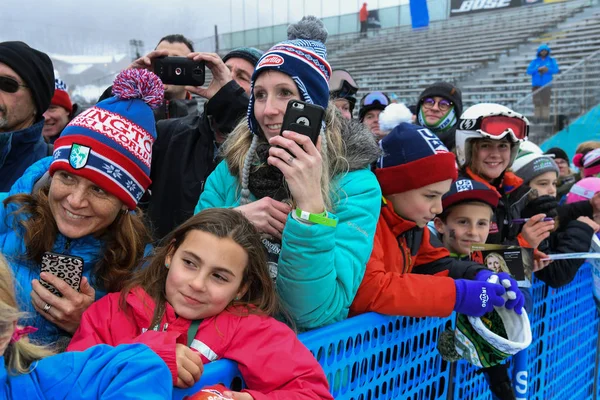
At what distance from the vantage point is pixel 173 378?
1.21 meters

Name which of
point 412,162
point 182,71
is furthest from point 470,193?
point 182,71

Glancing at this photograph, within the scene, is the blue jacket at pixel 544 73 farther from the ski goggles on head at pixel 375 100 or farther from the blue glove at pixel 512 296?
the blue glove at pixel 512 296

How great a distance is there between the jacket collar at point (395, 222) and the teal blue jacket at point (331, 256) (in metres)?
0.31

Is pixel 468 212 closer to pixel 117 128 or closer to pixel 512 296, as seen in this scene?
pixel 512 296

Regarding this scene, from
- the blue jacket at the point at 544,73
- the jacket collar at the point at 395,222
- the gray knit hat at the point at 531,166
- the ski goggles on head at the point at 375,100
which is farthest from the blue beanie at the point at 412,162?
the blue jacket at the point at 544,73

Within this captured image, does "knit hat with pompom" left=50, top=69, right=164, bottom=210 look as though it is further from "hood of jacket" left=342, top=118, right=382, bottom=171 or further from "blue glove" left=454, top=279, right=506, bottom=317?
"blue glove" left=454, top=279, right=506, bottom=317

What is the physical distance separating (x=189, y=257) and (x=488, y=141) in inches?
87.6

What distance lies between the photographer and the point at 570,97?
39.3 ft

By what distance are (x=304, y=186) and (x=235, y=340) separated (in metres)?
0.46

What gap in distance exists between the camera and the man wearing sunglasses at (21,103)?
246cm

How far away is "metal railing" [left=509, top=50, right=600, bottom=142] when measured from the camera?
11773 millimetres

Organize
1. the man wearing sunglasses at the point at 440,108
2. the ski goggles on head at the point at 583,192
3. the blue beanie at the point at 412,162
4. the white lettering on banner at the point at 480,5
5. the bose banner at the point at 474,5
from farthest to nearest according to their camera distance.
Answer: the white lettering on banner at the point at 480,5
the bose banner at the point at 474,5
the man wearing sunglasses at the point at 440,108
the ski goggles on head at the point at 583,192
the blue beanie at the point at 412,162

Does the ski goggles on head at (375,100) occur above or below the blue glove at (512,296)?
above

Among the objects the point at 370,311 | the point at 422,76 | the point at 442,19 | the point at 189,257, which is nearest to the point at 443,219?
the point at 370,311
